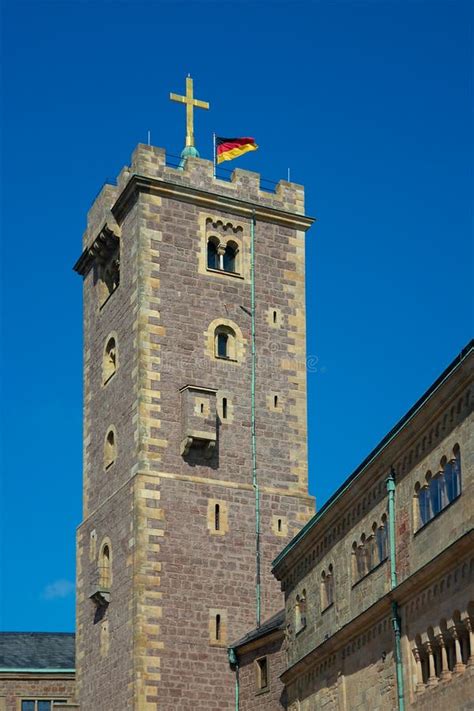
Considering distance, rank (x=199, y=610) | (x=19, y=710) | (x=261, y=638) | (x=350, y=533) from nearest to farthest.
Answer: (x=350, y=533)
(x=261, y=638)
(x=199, y=610)
(x=19, y=710)

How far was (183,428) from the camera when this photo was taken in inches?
2090

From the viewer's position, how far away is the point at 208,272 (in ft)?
185

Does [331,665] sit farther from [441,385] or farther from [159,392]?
[159,392]

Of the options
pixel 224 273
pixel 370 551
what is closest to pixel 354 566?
pixel 370 551

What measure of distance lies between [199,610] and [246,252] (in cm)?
1435

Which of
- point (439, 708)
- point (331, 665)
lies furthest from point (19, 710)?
point (439, 708)

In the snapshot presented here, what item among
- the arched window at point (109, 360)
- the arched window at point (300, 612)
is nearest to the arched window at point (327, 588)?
the arched window at point (300, 612)

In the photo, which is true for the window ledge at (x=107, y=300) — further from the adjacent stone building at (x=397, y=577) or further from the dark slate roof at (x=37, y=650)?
the adjacent stone building at (x=397, y=577)

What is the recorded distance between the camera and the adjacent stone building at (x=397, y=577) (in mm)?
→ 30281

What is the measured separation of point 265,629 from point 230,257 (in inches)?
636

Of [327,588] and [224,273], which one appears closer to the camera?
[327,588]

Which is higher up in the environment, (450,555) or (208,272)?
(208,272)

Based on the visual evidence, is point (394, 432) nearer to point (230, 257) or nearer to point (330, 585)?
point (330, 585)

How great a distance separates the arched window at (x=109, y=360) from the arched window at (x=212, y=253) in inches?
189
